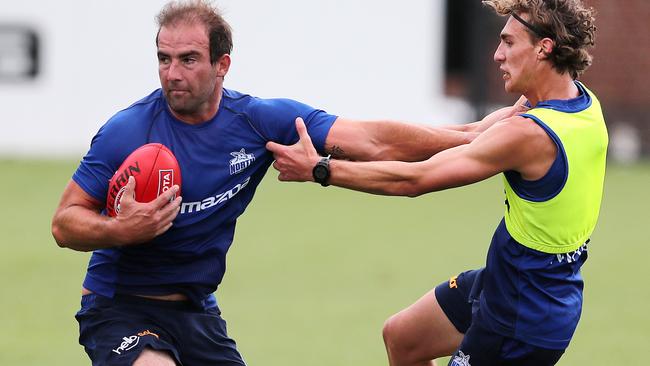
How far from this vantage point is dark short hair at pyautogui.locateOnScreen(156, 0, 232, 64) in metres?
6.61

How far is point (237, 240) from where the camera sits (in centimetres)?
1515

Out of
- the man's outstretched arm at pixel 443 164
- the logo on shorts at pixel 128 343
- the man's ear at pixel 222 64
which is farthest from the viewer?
the man's ear at pixel 222 64

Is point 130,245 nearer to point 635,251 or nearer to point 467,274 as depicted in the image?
point 467,274

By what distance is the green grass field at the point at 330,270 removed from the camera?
33.6ft

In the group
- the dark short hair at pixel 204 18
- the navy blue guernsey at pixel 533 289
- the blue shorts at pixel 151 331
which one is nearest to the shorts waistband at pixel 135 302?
the blue shorts at pixel 151 331

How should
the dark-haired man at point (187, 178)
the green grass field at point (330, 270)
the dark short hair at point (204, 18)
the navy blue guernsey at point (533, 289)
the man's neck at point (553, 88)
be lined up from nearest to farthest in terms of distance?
the navy blue guernsey at point (533, 289) < the man's neck at point (553, 88) < the dark-haired man at point (187, 178) < the dark short hair at point (204, 18) < the green grass field at point (330, 270)

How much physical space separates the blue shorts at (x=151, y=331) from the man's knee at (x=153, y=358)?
0.03m

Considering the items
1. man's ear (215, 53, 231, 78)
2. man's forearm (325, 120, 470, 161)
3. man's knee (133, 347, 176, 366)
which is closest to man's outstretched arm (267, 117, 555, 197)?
man's forearm (325, 120, 470, 161)

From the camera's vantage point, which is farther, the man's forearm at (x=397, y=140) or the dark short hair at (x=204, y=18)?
the man's forearm at (x=397, y=140)

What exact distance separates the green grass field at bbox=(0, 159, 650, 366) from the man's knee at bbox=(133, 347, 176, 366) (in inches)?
130

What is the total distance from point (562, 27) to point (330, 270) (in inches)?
300

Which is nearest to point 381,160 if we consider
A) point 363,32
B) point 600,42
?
point 363,32

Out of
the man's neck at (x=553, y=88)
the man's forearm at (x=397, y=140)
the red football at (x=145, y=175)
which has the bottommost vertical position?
the red football at (x=145, y=175)

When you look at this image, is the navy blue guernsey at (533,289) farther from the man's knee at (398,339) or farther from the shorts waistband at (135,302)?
the shorts waistband at (135,302)
